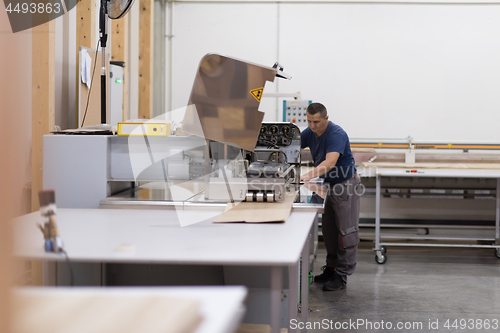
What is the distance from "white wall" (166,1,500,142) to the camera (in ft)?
16.8

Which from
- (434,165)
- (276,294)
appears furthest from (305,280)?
(434,165)

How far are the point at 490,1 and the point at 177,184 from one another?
4.35 m

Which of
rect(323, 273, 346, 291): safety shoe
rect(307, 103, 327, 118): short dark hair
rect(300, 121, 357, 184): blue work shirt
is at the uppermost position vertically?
rect(307, 103, 327, 118): short dark hair

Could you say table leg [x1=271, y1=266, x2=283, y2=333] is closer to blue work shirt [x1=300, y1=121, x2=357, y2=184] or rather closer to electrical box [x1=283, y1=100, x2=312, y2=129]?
blue work shirt [x1=300, y1=121, x2=357, y2=184]

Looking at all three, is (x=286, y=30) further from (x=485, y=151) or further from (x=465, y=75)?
(x=485, y=151)

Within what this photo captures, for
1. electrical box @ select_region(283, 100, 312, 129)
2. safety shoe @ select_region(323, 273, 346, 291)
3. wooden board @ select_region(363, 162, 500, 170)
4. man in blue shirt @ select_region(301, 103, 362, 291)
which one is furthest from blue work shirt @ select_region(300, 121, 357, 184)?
wooden board @ select_region(363, 162, 500, 170)

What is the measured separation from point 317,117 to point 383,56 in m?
2.50

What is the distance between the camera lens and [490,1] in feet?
16.7

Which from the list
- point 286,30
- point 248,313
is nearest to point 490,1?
point 286,30

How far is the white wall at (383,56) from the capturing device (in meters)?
5.11

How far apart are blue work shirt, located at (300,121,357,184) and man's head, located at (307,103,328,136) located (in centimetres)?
7

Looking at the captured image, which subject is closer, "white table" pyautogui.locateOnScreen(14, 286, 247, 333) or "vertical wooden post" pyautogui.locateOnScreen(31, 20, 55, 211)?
"white table" pyautogui.locateOnScreen(14, 286, 247, 333)

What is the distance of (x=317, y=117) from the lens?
3098mm

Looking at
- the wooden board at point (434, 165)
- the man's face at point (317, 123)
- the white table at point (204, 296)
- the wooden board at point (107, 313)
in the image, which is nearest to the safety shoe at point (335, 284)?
the man's face at point (317, 123)
